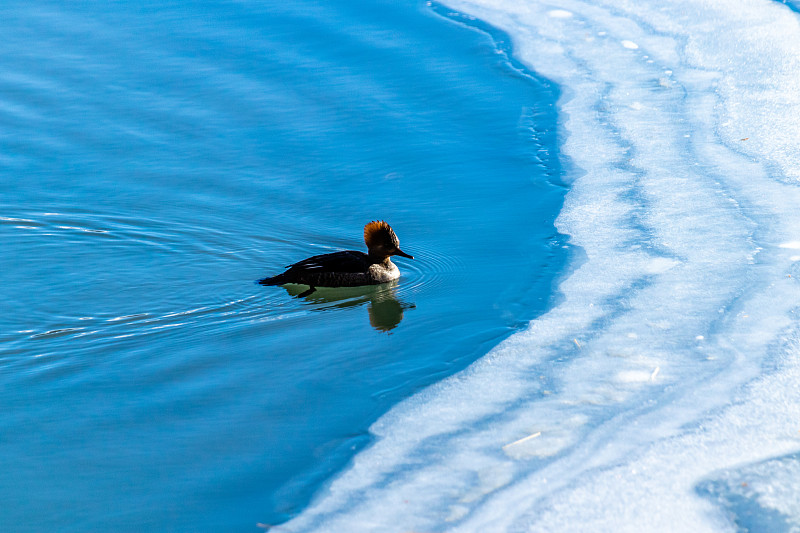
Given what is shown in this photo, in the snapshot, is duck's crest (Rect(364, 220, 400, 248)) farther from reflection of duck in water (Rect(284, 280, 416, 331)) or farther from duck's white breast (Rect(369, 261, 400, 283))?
reflection of duck in water (Rect(284, 280, 416, 331))

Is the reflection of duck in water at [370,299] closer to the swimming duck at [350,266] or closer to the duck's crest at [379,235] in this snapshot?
the swimming duck at [350,266]

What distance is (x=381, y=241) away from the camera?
627cm

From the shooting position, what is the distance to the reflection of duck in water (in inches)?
229

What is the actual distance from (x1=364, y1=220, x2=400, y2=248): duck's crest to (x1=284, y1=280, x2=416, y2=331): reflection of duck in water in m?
0.32

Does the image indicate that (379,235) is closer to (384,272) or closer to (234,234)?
(384,272)

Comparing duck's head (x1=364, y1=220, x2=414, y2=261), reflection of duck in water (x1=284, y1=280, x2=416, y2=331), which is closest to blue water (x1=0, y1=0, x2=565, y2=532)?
reflection of duck in water (x1=284, y1=280, x2=416, y2=331)

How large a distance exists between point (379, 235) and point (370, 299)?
442mm

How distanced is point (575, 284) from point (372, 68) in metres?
4.84

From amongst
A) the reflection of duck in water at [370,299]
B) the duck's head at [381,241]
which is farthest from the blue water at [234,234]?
the duck's head at [381,241]

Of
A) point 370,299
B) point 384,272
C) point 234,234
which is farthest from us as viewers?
point 234,234

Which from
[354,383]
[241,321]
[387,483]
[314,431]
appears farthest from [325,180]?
[387,483]

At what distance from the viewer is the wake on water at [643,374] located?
12.0 ft

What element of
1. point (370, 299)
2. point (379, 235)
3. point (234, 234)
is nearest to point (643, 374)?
point (370, 299)

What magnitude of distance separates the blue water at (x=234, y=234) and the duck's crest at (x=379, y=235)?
0.36 metres
